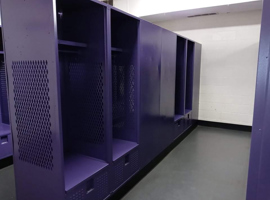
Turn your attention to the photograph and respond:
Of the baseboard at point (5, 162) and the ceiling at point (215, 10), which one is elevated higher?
the ceiling at point (215, 10)

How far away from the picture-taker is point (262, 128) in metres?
0.73

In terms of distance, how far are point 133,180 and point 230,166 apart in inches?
56.7

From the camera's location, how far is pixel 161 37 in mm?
2805

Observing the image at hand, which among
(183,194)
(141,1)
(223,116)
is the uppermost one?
(141,1)

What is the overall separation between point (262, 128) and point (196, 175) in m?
2.16

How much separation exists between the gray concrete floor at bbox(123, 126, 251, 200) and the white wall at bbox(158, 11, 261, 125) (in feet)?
2.77

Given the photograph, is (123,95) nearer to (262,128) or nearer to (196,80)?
(262,128)

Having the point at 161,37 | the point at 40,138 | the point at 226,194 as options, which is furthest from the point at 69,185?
the point at 161,37

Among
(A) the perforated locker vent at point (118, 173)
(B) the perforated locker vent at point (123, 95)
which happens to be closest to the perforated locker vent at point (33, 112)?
(A) the perforated locker vent at point (118, 173)

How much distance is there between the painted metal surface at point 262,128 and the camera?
70cm

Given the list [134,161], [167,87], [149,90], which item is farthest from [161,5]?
[134,161]

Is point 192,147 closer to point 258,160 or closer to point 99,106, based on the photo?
point 99,106

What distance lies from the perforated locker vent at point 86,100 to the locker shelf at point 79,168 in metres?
0.18

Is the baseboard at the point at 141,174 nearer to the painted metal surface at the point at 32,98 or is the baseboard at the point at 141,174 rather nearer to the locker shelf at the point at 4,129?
the painted metal surface at the point at 32,98
